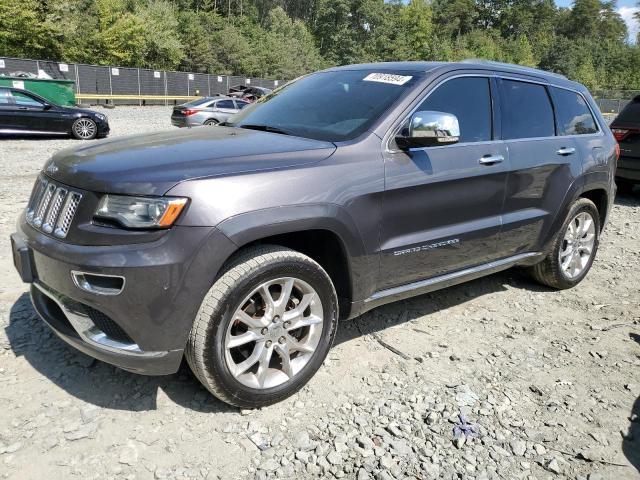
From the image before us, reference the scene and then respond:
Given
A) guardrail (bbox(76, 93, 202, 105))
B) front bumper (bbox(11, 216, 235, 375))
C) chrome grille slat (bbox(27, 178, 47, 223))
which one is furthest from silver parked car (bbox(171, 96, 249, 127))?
front bumper (bbox(11, 216, 235, 375))

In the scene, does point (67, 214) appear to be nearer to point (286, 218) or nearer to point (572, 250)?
point (286, 218)

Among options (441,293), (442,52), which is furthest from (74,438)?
(442,52)

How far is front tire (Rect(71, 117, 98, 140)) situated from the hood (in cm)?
1256

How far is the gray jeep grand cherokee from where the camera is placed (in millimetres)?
2412

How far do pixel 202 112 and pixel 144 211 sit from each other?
1677cm

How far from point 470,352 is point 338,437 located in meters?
1.33

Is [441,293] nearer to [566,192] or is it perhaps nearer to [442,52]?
[566,192]

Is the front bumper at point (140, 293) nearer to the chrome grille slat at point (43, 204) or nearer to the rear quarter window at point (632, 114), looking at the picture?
the chrome grille slat at point (43, 204)

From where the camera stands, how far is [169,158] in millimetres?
2633

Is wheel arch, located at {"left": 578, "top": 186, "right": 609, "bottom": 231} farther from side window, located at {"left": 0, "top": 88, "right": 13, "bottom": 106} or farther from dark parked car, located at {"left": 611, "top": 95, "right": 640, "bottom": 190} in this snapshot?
side window, located at {"left": 0, "top": 88, "right": 13, "bottom": 106}

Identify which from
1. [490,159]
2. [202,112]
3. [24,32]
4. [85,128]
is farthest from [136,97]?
[490,159]

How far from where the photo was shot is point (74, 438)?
2.55m

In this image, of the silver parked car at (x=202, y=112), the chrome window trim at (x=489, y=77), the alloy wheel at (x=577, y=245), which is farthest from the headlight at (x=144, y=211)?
the silver parked car at (x=202, y=112)

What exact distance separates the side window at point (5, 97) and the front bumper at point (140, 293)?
1312cm
